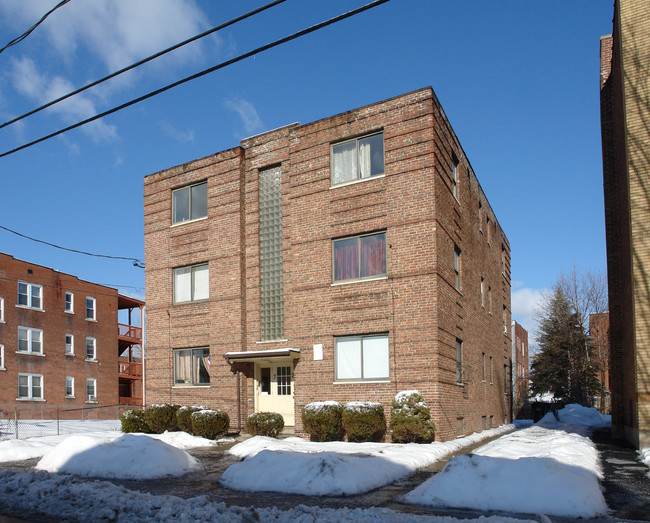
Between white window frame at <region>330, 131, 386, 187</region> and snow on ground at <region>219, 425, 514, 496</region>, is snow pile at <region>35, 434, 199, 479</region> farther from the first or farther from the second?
white window frame at <region>330, 131, 386, 187</region>

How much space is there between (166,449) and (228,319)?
27.0 ft

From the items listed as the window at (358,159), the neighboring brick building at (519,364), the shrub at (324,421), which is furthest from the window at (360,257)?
the neighboring brick building at (519,364)

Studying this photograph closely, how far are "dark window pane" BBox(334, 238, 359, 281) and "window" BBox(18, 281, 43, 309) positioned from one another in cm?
2570

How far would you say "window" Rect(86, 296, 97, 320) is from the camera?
136 feet

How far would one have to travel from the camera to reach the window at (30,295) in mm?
36281

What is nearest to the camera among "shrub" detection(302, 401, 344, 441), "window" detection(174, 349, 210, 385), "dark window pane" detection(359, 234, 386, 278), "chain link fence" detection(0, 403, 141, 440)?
"shrub" detection(302, 401, 344, 441)

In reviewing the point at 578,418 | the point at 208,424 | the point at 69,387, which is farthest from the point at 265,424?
the point at 69,387

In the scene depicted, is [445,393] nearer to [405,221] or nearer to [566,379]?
[405,221]

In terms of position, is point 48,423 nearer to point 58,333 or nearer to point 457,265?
point 58,333

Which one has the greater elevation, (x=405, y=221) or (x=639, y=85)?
(x=639, y=85)

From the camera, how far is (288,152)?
810 inches

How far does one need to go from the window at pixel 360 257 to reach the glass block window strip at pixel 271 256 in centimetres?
252

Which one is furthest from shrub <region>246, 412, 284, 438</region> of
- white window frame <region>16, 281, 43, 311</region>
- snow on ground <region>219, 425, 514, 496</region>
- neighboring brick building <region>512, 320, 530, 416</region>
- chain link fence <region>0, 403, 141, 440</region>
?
neighboring brick building <region>512, 320, 530, 416</region>

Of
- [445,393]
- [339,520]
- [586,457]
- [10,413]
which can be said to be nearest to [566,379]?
[445,393]
